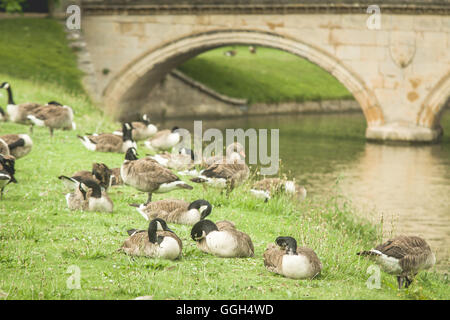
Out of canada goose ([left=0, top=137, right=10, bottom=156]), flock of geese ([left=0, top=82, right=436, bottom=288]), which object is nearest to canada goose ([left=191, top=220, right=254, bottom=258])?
flock of geese ([left=0, top=82, right=436, bottom=288])

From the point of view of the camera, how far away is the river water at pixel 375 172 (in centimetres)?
1652

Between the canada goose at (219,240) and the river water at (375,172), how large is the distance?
2.75m

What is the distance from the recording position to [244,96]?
144 ft

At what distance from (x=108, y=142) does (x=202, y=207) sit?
24.0 feet

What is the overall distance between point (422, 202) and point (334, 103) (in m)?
28.2

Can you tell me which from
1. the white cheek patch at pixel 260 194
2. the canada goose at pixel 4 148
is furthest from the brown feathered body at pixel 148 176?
the canada goose at pixel 4 148

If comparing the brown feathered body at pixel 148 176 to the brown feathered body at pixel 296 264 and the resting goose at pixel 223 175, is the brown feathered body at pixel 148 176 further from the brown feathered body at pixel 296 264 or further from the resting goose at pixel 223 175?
the brown feathered body at pixel 296 264

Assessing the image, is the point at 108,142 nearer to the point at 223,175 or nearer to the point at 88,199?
the point at 223,175

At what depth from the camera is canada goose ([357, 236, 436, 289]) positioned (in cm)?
957

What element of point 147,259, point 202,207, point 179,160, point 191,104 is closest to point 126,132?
point 179,160

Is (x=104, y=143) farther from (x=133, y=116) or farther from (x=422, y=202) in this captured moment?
(x=133, y=116)

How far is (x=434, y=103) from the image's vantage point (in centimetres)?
3066

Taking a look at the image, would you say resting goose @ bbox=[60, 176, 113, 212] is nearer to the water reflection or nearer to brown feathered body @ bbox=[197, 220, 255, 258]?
brown feathered body @ bbox=[197, 220, 255, 258]
